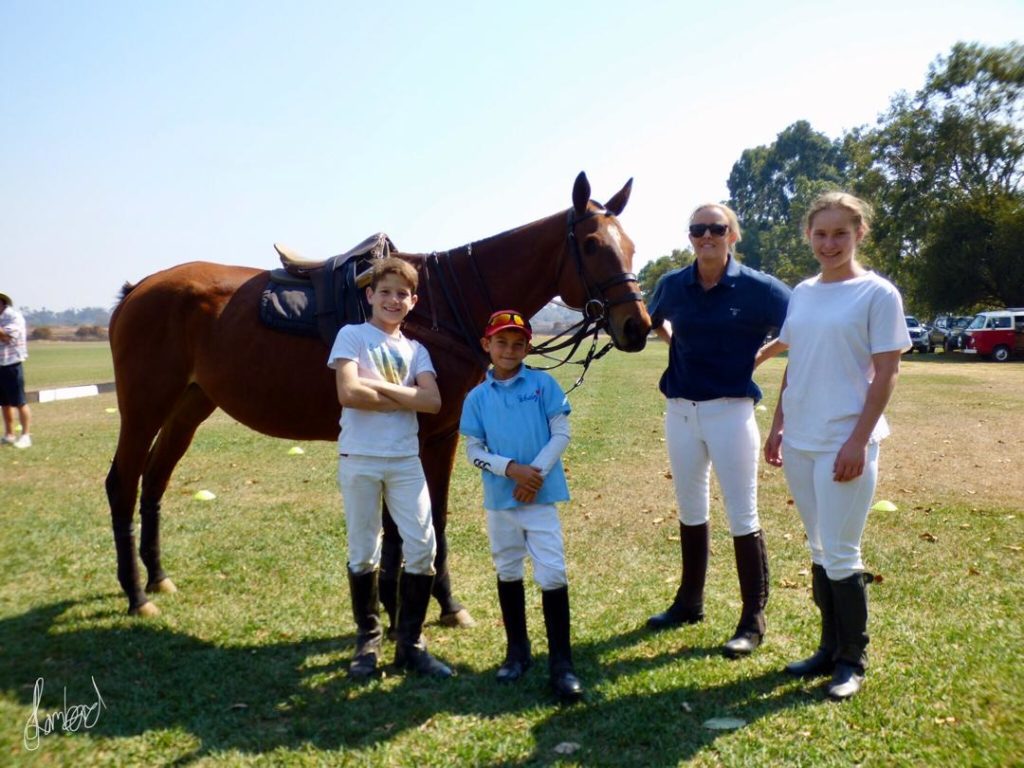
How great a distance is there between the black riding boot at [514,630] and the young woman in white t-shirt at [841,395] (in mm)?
1492

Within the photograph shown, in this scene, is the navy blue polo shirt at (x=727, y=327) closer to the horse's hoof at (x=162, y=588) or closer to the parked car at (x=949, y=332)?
the horse's hoof at (x=162, y=588)

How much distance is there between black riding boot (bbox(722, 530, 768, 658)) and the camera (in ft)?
13.6

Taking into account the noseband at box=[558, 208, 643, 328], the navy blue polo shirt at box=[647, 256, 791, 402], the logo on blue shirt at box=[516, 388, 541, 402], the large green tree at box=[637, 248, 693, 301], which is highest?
the large green tree at box=[637, 248, 693, 301]

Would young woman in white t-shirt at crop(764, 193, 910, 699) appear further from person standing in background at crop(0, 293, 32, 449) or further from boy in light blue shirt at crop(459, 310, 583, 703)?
person standing in background at crop(0, 293, 32, 449)

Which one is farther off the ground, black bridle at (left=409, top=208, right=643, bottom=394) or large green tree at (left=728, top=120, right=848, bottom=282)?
large green tree at (left=728, top=120, right=848, bottom=282)

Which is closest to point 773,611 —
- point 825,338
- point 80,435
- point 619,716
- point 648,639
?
point 648,639

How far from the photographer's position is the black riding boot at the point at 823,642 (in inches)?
149

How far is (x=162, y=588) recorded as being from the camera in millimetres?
5172

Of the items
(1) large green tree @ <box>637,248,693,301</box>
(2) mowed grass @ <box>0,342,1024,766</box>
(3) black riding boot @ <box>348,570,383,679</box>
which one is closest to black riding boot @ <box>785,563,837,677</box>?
(2) mowed grass @ <box>0,342,1024,766</box>

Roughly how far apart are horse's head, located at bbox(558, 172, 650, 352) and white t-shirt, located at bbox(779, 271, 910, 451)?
2.78 ft

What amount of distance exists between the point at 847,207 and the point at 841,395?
88cm

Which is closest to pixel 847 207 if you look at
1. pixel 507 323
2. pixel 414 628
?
pixel 507 323

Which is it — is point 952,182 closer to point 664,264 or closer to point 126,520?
point 664,264

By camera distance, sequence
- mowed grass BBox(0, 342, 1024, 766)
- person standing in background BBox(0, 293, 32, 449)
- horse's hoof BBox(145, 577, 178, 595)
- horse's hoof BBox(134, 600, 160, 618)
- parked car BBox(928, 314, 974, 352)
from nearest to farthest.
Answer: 1. mowed grass BBox(0, 342, 1024, 766)
2. horse's hoof BBox(134, 600, 160, 618)
3. horse's hoof BBox(145, 577, 178, 595)
4. person standing in background BBox(0, 293, 32, 449)
5. parked car BBox(928, 314, 974, 352)
